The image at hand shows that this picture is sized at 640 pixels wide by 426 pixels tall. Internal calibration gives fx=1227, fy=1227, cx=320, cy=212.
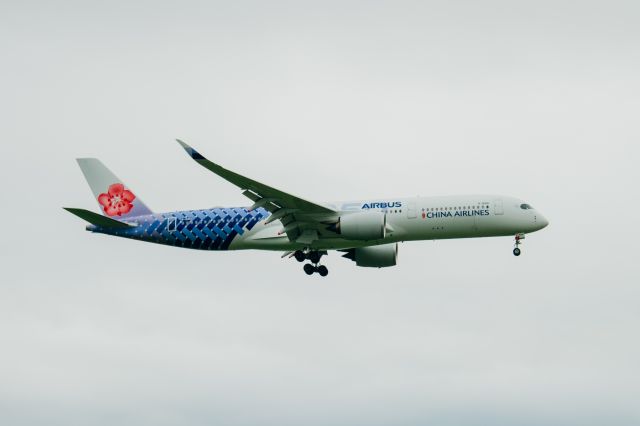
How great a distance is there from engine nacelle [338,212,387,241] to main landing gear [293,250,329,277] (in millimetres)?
3840

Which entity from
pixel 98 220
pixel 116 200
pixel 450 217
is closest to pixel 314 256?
pixel 450 217

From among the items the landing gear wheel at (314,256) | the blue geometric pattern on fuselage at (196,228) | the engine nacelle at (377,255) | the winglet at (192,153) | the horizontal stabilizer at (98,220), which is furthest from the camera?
the engine nacelle at (377,255)

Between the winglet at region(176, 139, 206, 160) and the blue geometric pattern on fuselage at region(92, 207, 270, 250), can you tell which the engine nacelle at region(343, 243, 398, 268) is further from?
the winglet at region(176, 139, 206, 160)

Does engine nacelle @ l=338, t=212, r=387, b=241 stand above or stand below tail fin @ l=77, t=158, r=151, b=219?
below

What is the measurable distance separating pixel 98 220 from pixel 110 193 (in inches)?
189

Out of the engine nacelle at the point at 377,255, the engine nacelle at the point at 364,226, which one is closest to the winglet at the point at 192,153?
the engine nacelle at the point at 364,226

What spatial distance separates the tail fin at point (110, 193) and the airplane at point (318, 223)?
178 mm

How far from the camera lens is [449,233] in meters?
61.4

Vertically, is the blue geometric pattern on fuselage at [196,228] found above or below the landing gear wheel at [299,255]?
above

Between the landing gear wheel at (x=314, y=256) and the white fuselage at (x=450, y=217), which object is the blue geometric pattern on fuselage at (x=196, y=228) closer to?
the landing gear wheel at (x=314, y=256)

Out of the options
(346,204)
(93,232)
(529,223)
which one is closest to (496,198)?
(529,223)

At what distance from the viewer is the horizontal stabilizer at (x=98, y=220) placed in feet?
206

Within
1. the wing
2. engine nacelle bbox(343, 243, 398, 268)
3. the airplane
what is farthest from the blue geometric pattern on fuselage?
engine nacelle bbox(343, 243, 398, 268)

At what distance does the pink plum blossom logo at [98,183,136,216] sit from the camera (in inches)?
2675
